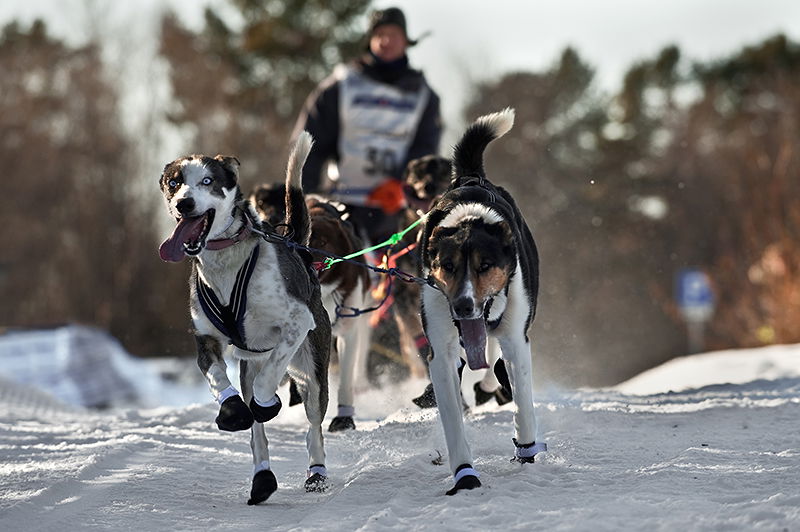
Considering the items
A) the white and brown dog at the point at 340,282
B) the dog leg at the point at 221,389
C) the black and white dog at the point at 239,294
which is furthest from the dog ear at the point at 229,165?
the white and brown dog at the point at 340,282

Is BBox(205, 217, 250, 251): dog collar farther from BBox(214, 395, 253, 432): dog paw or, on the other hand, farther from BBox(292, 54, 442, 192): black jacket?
BBox(292, 54, 442, 192): black jacket

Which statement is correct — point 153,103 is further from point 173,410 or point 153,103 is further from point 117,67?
point 173,410

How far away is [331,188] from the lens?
8.83 m

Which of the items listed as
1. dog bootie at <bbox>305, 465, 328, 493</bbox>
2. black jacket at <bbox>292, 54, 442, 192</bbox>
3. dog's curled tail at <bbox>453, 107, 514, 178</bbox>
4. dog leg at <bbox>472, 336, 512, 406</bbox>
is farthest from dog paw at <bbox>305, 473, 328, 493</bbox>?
black jacket at <bbox>292, 54, 442, 192</bbox>

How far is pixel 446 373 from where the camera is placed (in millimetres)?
4824

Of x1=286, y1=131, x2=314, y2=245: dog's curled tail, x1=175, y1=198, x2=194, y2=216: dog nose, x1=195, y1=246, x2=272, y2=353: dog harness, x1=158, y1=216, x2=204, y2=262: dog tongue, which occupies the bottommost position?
x1=195, y1=246, x2=272, y2=353: dog harness

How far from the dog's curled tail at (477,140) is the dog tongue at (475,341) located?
1.11 metres

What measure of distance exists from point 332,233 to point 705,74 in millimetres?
33893

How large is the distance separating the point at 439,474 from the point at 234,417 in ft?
3.27

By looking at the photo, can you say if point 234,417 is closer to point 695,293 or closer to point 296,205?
point 296,205

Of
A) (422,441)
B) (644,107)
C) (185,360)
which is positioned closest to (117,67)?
(185,360)

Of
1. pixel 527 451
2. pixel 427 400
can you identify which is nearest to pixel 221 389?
pixel 527 451

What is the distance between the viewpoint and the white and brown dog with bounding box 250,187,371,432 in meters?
7.20

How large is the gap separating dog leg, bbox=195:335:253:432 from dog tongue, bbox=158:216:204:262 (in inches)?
16.9
